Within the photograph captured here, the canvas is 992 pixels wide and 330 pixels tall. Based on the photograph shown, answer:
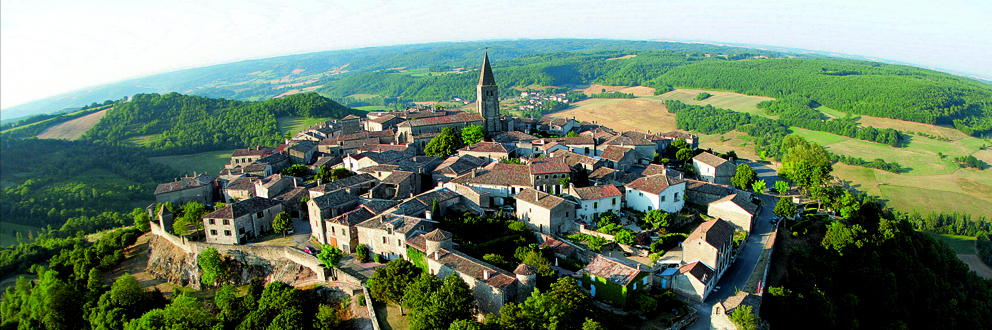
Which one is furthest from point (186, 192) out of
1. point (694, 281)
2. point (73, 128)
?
point (73, 128)

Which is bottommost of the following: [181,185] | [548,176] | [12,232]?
[12,232]

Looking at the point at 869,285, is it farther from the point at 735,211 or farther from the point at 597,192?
the point at 597,192

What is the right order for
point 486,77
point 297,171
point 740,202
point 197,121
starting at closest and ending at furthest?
point 740,202 → point 297,171 → point 486,77 → point 197,121

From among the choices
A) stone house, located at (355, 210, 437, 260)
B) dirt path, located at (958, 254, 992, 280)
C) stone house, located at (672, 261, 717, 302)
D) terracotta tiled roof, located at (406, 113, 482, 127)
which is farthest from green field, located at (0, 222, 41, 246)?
dirt path, located at (958, 254, 992, 280)

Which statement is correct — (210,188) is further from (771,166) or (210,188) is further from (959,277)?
(959,277)

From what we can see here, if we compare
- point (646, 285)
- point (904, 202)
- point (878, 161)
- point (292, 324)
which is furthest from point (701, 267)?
point (878, 161)

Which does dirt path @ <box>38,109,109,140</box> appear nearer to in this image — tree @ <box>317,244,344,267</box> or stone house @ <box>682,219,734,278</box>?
tree @ <box>317,244,344,267</box>
